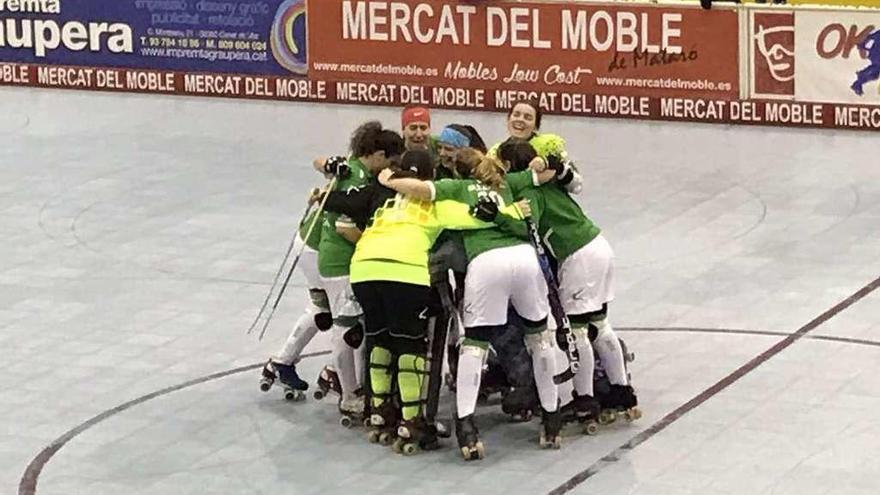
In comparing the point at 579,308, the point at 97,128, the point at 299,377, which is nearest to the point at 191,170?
the point at 97,128

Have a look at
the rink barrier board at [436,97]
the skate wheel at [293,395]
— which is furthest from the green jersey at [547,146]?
the rink barrier board at [436,97]

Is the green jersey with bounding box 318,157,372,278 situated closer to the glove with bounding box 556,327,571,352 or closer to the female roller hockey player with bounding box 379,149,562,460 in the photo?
the female roller hockey player with bounding box 379,149,562,460

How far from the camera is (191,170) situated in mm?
22578

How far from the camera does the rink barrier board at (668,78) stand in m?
22.9

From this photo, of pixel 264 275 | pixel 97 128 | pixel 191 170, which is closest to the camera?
pixel 264 275

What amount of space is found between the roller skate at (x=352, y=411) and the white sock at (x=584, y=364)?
4.86 feet

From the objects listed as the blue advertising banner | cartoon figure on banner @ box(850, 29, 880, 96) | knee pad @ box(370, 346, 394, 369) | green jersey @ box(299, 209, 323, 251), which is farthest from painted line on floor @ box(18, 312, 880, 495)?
the blue advertising banner

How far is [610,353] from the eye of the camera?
1345 centimetres

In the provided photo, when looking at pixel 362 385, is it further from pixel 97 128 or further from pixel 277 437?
pixel 97 128

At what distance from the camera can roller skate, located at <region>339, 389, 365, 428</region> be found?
13719 mm

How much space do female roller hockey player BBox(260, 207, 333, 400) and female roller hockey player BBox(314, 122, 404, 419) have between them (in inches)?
11.2

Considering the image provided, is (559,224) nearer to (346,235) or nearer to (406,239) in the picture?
(406,239)

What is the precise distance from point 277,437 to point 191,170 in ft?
30.9

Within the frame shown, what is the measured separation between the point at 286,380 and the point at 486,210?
2439 millimetres
